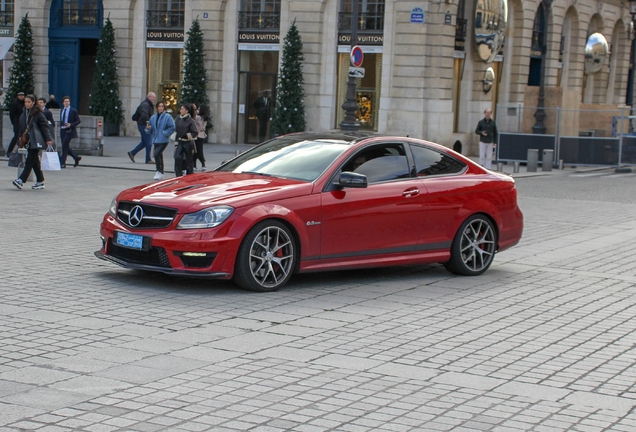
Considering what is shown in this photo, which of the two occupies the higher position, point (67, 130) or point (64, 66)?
point (64, 66)

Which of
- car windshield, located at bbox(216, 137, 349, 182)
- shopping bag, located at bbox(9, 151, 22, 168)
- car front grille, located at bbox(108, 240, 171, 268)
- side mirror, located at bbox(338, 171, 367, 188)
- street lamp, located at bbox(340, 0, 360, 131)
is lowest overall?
car front grille, located at bbox(108, 240, 171, 268)

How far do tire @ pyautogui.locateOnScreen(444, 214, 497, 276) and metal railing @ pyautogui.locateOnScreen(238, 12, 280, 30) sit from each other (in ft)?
89.1

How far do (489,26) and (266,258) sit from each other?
28.6 meters

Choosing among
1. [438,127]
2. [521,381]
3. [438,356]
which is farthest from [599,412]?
[438,127]

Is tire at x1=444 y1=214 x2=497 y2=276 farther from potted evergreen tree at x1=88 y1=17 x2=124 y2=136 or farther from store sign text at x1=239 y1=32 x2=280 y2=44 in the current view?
potted evergreen tree at x1=88 y1=17 x2=124 y2=136

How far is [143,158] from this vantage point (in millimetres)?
29516

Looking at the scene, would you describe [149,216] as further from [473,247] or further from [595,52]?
[595,52]

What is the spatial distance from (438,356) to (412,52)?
28.1 meters

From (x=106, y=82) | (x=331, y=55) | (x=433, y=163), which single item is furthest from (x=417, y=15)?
(x=433, y=163)

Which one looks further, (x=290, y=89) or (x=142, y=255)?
(x=290, y=89)

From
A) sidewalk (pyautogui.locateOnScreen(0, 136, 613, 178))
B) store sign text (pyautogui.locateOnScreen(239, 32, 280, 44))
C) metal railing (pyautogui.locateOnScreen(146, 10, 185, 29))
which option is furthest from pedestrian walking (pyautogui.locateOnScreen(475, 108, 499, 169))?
metal railing (pyautogui.locateOnScreen(146, 10, 185, 29))

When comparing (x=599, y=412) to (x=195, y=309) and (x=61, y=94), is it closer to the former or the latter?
(x=195, y=309)

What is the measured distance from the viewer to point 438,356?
23.9 ft

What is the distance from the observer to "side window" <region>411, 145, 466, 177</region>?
35.6 feet
